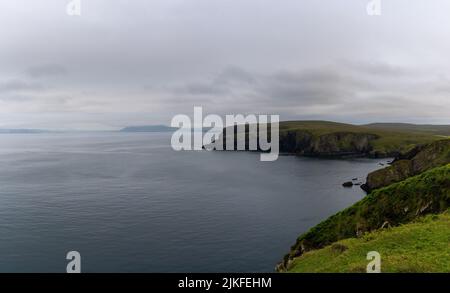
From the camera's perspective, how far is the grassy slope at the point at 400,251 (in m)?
24.9

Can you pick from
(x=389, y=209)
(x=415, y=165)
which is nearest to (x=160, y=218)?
(x=389, y=209)

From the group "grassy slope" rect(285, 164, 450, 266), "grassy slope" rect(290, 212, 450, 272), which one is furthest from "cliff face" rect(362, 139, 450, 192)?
"grassy slope" rect(290, 212, 450, 272)

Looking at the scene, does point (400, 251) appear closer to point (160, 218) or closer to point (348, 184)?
point (160, 218)

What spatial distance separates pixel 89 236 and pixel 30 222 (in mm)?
21620

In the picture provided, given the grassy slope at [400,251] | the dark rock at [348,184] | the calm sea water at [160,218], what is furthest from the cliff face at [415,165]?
the grassy slope at [400,251]

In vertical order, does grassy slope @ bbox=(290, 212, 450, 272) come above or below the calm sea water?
above

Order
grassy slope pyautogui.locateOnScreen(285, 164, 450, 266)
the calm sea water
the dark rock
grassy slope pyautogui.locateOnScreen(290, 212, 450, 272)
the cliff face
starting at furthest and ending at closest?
the dark rock < the cliff face < the calm sea water < grassy slope pyautogui.locateOnScreen(285, 164, 450, 266) < grassy slope pyautogui.locateOnScreen(290, 212, 450, 272)

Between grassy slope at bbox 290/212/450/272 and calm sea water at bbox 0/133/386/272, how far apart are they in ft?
83.4

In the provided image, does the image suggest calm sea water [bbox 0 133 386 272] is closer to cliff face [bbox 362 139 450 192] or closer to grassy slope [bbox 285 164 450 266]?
cliff face [bbox 362 139 450 192]

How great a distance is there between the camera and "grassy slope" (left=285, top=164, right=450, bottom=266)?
4259 cm

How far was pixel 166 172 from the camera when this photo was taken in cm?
17075

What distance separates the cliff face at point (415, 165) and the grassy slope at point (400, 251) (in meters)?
80.1
